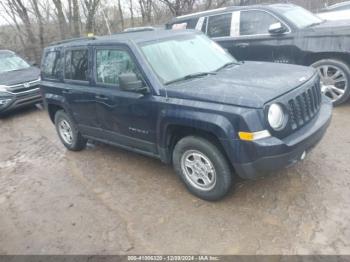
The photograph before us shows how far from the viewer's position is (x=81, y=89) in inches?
187

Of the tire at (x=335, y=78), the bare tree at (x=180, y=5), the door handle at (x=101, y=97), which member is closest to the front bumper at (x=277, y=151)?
the door handle at (x=101, y=97)

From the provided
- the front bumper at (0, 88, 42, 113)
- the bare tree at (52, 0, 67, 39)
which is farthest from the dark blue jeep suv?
the bare tree at (52, 0, 67, 39)

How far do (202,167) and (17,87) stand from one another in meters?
6.93

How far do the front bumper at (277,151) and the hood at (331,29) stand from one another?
3.04 meters

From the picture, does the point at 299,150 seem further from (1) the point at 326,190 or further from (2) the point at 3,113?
(2) the point at 3,113

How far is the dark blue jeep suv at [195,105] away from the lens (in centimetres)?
315

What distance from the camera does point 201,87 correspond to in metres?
3.51

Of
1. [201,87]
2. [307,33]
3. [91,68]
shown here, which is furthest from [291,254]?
[307,33]

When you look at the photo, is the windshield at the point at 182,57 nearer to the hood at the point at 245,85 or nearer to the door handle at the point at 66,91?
the hood at the point at 245,85

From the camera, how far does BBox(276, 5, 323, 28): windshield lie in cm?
631

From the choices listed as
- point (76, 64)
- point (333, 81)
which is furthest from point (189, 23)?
point (76, 64)

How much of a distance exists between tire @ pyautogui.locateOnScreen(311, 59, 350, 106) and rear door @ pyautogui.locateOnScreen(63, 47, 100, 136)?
3.96m

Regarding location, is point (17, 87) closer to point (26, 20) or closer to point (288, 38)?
point (288, 38)

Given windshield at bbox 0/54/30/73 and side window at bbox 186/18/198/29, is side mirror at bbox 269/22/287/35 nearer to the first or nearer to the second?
side window at bbox 186/18/198/29
